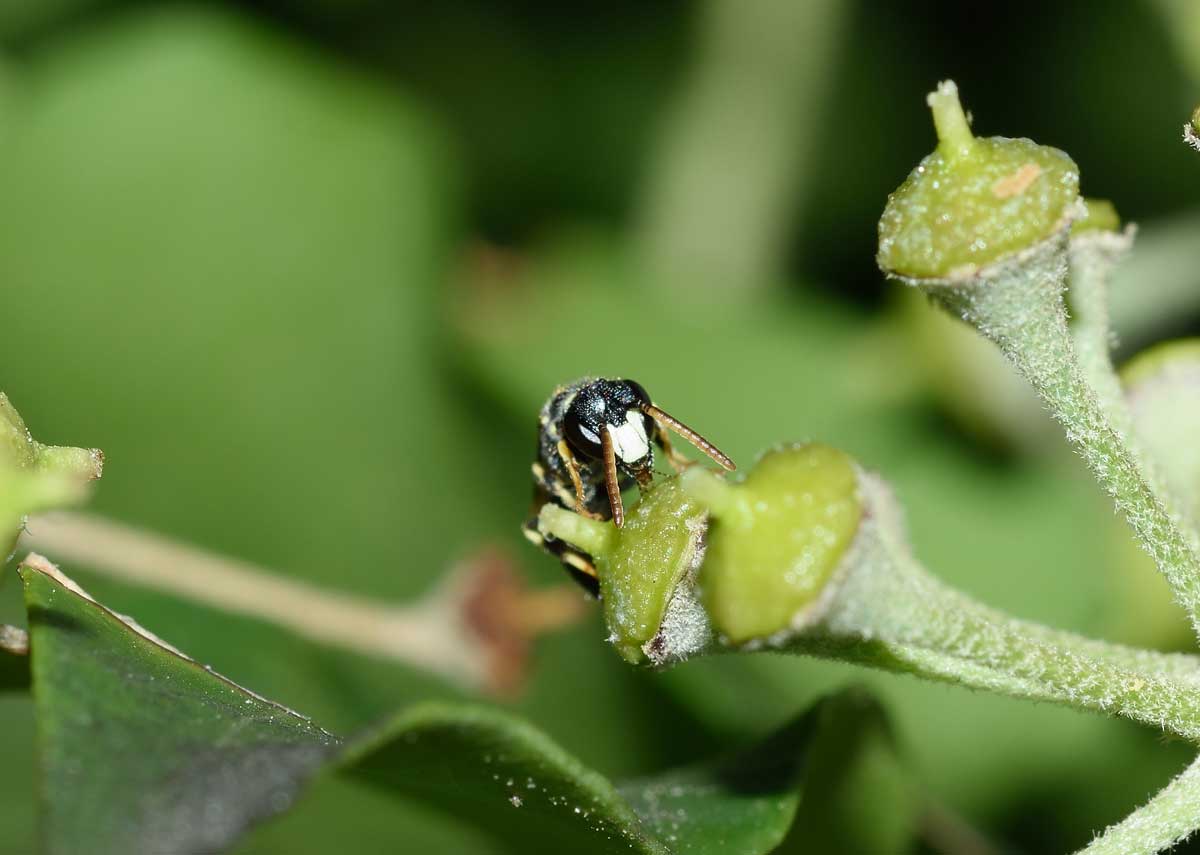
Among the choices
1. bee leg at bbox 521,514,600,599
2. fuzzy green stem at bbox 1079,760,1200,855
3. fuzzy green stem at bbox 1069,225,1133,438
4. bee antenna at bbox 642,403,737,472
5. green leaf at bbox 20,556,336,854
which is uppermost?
fuzzy green stem at bbox 1069,225,1133,438

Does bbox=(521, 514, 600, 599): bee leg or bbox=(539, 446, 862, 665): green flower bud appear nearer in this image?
bbox=(539, 446, 862, 665): green flower bud

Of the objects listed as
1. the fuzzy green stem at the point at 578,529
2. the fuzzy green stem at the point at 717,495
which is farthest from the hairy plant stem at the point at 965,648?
the fuzzy green stem at the point at 578,529

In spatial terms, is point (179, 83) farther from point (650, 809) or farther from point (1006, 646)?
point (1006, 646)

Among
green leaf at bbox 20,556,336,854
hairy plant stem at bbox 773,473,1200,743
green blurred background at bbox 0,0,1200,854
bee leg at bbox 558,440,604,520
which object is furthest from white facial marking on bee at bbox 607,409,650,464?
green blurred background at bbox 0,0,1200,854

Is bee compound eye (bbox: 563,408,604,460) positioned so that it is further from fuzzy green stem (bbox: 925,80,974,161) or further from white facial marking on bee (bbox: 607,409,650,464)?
fuzzy green stem (bbox: 925,80,974,161)

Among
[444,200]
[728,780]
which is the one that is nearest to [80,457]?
[728,780]

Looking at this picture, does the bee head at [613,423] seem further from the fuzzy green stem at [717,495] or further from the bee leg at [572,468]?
the fuzzy green stem at [717,495]
